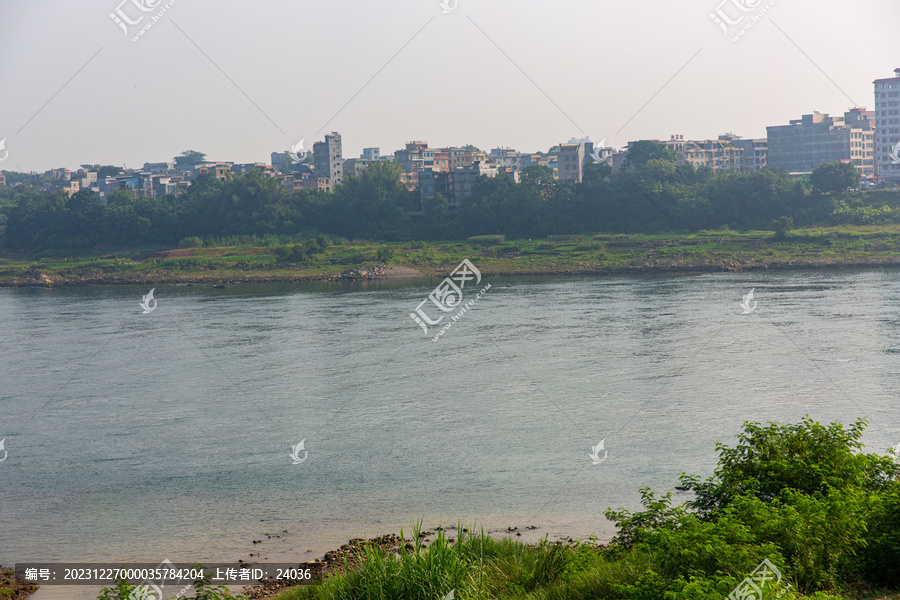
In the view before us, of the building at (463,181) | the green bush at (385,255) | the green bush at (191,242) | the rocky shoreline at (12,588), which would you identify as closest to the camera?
the rocky shoreline at (12,588)

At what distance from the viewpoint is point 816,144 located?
8800 centimetres

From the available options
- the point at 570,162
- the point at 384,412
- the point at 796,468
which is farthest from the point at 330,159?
the point at 796,468

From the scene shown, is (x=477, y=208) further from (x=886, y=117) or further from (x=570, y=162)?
(x=886, y=117)

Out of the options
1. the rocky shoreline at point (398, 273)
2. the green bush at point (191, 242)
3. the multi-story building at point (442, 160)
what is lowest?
the rocky shoreline at point (398, 273)

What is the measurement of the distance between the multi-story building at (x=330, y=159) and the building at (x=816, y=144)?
46339mm

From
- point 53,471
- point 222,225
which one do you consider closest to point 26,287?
point 222,225

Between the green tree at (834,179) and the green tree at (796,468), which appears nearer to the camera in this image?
the green tree at (796,468)

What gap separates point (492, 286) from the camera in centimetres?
4466

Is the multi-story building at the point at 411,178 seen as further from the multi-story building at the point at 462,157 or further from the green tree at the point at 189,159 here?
the green tree at the point at 189,159

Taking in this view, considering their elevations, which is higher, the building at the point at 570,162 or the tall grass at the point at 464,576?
the building at the point at 570,162

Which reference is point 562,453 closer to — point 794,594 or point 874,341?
point 794,594

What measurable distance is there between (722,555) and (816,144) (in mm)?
91827

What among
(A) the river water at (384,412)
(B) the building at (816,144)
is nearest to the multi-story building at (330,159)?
(B) the building at (816,144)

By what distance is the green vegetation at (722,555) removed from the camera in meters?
5.97
